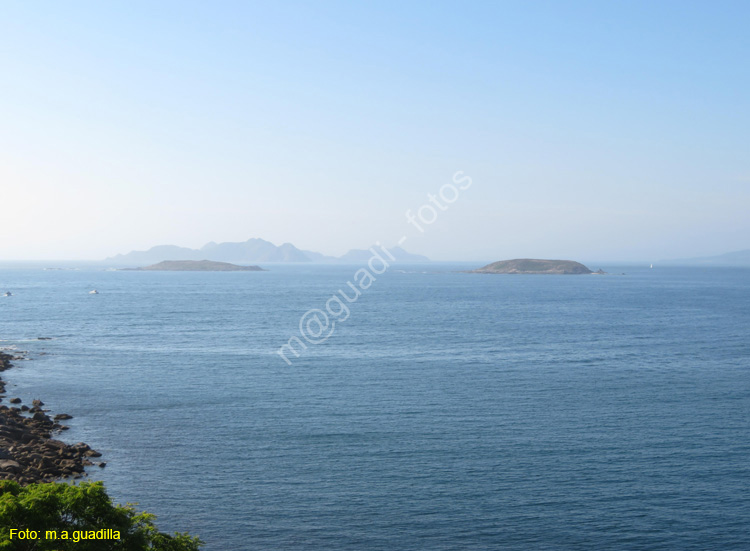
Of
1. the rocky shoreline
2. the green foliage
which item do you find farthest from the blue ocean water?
the green foliage

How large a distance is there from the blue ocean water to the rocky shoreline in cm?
176

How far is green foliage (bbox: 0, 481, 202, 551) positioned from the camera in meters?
21.2

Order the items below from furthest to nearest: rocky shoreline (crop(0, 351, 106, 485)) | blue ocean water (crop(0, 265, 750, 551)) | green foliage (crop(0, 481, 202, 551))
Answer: rocky shoreline (crop(0, 351, 106, 485)) < blue ocean water (crop(0, 265, 750, 551)) < green foliage (crop(0, 481, 202, 551))

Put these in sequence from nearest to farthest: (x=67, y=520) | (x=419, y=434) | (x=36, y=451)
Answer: (x=67, y=520)
(x=36, y=451)
(x=419, y=434)

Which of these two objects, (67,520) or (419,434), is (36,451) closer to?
(67,520)

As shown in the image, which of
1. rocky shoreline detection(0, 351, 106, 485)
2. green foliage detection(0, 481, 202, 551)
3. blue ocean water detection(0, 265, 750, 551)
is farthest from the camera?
rocky shoreline detection(0, 351, 106, 485)

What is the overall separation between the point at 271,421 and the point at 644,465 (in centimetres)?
2935

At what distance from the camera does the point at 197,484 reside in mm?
39375

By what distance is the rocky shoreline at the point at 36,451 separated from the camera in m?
39.6

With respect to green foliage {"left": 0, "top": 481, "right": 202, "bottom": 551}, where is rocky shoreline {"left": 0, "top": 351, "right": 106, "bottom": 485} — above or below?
below

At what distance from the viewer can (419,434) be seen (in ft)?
160

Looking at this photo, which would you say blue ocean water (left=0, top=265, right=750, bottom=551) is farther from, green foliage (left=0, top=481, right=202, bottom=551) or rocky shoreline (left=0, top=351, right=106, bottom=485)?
green foliage (left=0, top=481, right=202, bottom=551)

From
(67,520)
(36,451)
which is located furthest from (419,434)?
(67,520)

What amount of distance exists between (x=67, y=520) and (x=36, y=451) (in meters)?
23.9
